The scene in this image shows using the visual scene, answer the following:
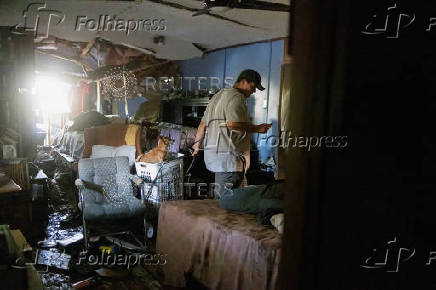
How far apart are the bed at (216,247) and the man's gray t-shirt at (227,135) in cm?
85

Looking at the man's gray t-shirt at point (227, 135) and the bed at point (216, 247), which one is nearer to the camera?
the bed at point (216, 247)

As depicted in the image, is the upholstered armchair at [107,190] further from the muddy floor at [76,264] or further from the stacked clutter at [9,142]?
the stacked clutter at [9,142]

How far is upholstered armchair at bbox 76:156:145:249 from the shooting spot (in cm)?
376

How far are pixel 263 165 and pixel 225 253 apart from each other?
4.42m

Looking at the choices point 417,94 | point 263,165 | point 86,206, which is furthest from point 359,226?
point 263,165

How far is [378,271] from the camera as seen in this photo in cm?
100

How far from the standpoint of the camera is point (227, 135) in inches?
145

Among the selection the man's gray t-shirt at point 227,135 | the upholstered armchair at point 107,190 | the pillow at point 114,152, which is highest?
the man's gray t-shirt at point 227,135

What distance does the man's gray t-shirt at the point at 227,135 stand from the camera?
3.58 meters

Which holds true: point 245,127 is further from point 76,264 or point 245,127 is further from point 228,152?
point 76,264

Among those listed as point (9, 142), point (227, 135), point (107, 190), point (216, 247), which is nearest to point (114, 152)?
point (107, 190)

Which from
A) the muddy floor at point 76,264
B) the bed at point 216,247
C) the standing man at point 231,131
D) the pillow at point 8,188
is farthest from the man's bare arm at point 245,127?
the pillow at point 8,188

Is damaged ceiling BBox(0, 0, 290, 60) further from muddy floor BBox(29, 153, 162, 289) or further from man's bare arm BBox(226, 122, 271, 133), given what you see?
muddy floor BBox(29, 153, 162, 289)

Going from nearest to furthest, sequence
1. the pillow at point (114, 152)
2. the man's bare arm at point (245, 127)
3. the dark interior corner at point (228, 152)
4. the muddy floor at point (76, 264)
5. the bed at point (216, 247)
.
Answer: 1. the dark interior corner at point (228, 152)
2. the bed at point (216, 247)
3. the muddy floor at point (76, 264)
4. the man's bare arm at point (245, 127)
5. the pillow at point (114, 152)
